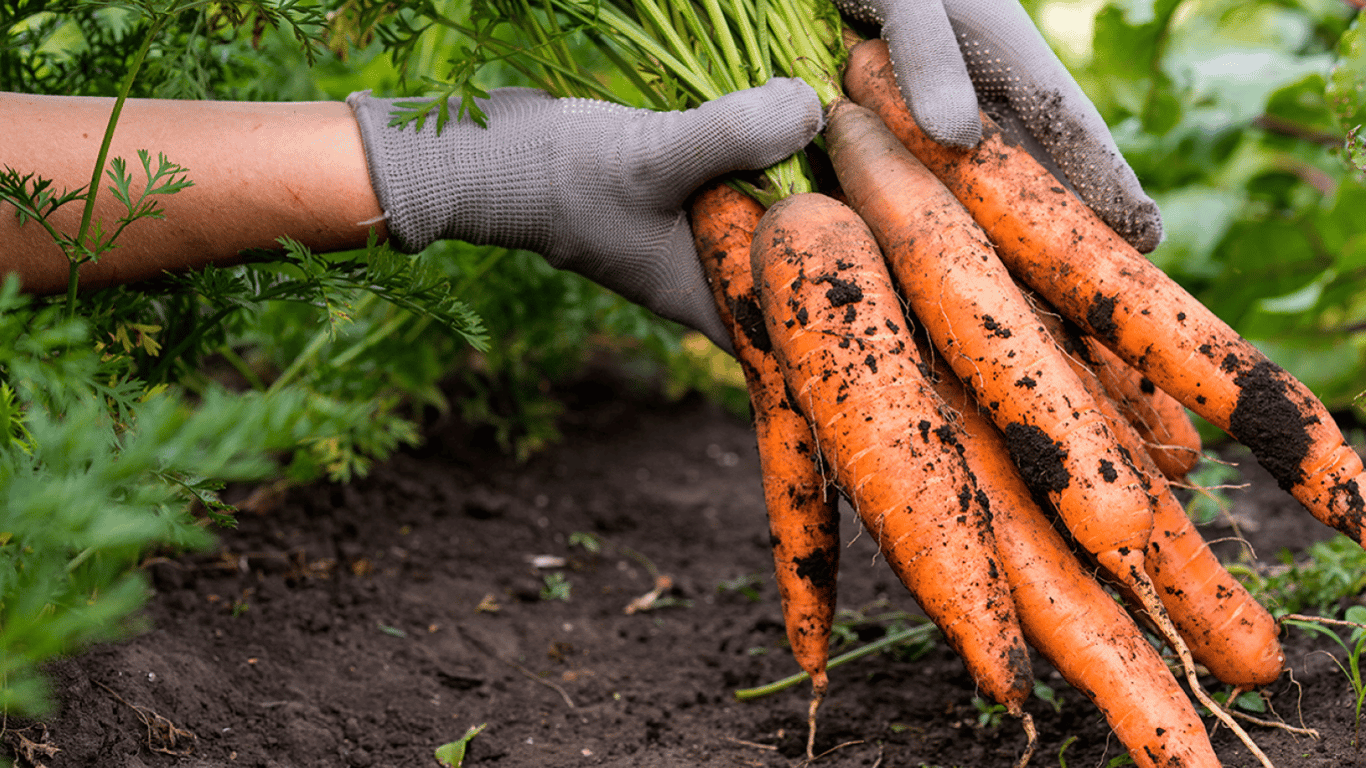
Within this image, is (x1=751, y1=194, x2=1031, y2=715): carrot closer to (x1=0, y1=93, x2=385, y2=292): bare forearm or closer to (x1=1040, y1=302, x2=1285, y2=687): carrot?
(x1=1040, y1=302, x2=1285, y2=687): carrot

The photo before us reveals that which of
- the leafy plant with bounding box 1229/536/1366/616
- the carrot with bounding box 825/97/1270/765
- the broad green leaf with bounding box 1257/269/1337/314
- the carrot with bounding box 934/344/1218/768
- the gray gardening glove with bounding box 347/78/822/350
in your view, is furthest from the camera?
the broad green leaf with bounding box 1257/269/1337/314

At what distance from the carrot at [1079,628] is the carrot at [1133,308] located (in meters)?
0.29

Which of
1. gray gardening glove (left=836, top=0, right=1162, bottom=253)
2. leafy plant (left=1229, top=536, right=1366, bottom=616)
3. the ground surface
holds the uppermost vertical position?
gray gardening glove (left=836, top=0, right=1162, bottom=253)

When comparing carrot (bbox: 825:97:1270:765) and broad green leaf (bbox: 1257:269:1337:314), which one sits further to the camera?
broad green leaf (bbox: 1257:269:1337:314)

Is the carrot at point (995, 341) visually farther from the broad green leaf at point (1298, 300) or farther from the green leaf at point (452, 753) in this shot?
the broad green leaf at point (1298, 300)

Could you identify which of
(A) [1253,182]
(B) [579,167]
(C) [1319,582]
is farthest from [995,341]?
(A) [1253,182]

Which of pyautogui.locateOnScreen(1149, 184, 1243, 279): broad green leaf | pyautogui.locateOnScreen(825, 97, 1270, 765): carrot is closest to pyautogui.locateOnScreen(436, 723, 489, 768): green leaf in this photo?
pyautogui.locateOnScreen(825, 97, 1270, 765): carrot

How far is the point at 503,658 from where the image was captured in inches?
74.8

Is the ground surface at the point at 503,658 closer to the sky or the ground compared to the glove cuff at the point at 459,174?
closer to the ground

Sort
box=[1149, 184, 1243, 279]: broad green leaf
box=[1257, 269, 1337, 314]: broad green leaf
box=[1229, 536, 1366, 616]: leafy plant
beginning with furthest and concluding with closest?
box=[1149, 184, 1243, 279]: broad green leaf → box=[1257, 269, 1337, 314]: broad green leaf → box=[1229, 536, 1366, 616]: leafy plant

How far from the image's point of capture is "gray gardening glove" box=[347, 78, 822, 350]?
157cm

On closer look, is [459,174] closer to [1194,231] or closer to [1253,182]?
[1194,231]

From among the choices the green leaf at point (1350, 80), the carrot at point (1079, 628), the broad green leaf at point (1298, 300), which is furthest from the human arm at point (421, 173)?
the broad green leaf at point (1298, 300)

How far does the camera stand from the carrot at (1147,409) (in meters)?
1.78
